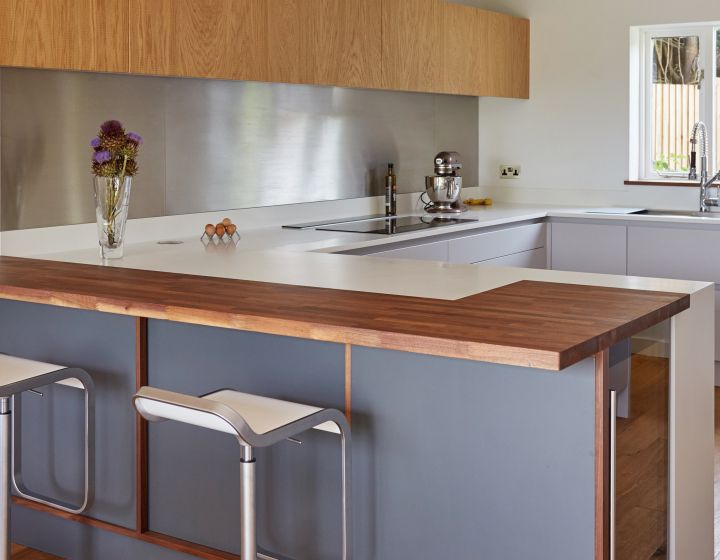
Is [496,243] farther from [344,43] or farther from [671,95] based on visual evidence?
[671,95]

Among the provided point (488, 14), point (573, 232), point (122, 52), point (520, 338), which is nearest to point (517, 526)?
point (520, 338)

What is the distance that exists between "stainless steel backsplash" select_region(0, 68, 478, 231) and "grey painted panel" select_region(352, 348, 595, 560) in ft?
5.64

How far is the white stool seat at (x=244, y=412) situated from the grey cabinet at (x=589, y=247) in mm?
3117

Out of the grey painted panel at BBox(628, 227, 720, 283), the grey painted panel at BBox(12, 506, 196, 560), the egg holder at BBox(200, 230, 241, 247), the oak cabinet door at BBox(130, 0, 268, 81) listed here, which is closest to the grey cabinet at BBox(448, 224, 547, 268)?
the grey painted panel at BBox(628, 227, 720, 283)

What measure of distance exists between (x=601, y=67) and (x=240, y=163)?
7.53 ft

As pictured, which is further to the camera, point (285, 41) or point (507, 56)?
point (507, 56)

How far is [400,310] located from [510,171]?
3.83 m

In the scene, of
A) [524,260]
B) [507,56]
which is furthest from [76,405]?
[507,56]

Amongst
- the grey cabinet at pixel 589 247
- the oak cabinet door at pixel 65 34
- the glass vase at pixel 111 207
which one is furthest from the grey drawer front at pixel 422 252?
the oak cabinet door at pixel 65 34

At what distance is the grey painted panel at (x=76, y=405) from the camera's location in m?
2.68

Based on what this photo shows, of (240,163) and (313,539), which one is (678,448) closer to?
(313,539)

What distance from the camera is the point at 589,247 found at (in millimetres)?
5012

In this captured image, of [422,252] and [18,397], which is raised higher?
[422,252]

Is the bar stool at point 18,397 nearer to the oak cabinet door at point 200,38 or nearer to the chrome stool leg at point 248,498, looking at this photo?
the chrome stool leg at point 248,498
